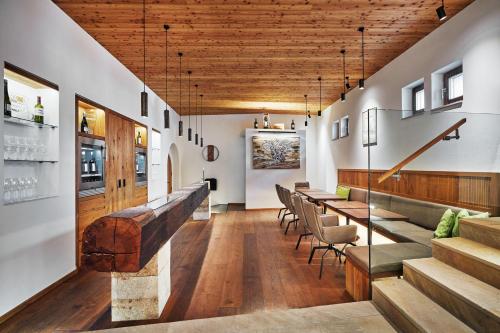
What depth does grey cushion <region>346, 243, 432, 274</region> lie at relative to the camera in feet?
8.32

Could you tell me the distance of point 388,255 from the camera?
2631 mm

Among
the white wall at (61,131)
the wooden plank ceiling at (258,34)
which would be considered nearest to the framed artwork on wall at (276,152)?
the wooden plank ceiling at (258,34)

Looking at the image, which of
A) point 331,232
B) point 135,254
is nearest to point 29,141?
point 135,254

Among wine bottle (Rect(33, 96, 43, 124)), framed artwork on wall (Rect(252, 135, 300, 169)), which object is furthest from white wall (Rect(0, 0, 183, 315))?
framed artwork on wall (Rect(252, 135, 300, 169))

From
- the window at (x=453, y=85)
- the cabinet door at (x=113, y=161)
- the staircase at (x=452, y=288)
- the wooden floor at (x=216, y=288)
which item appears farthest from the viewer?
the cabinet door at (x=113, y=161)

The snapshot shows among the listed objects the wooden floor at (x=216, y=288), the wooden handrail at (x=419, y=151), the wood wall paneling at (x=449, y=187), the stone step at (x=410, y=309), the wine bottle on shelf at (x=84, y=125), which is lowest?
the wooden floor at (x=216, y=288)

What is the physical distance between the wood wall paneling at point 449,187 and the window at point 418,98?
71.9 inches

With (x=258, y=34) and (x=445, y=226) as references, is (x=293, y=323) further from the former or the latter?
(x=258, y=34)

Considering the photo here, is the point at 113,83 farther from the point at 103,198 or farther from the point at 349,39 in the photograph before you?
the point at 349,39

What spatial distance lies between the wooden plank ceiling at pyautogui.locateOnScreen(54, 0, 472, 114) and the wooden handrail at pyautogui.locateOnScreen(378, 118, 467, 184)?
1.70 m

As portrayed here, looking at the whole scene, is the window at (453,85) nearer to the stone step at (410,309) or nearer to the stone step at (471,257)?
the stone step at (471,257)

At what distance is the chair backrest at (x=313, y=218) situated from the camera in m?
3.33

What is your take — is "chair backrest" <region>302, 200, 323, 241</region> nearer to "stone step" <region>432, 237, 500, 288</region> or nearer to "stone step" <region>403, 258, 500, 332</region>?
"stone step" <region>403, 258, 500, 332</region>

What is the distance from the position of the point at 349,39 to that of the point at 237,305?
166 inches
